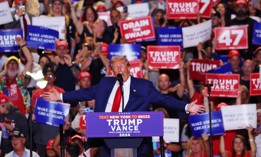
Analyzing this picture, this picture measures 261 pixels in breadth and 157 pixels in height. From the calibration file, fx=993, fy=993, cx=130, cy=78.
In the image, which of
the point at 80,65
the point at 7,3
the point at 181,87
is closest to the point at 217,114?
the point at 181,87

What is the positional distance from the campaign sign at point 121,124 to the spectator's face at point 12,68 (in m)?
5.90

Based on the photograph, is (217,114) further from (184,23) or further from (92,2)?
(92,2)

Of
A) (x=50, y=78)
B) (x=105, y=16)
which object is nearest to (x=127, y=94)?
(x=50, y=78)

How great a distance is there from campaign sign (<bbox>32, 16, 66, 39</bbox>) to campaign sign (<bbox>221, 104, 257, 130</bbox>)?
11.3ft

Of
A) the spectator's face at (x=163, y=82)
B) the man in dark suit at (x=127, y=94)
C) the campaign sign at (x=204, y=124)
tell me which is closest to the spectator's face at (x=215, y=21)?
the spectator's face at (x=163, y=82)

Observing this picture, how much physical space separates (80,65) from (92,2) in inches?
101

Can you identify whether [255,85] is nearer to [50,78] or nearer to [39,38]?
[50,78]

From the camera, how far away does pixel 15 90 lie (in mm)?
13867

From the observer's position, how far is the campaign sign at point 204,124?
42.7ft

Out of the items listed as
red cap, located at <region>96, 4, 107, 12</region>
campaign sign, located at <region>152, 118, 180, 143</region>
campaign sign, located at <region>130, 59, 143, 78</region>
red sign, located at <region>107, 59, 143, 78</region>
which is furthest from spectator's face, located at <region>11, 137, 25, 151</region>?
red cap, located at <region>96, 4, 107, 12</region>

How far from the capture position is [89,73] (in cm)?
1469

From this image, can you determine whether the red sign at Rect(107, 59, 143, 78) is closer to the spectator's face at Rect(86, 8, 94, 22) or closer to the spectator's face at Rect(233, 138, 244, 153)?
the spectator's face at Rect(86, 8, 94, 22)

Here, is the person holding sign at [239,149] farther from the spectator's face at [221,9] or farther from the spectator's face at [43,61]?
the spectator's face at [221,9]

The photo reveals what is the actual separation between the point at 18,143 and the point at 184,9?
4.60 meters
